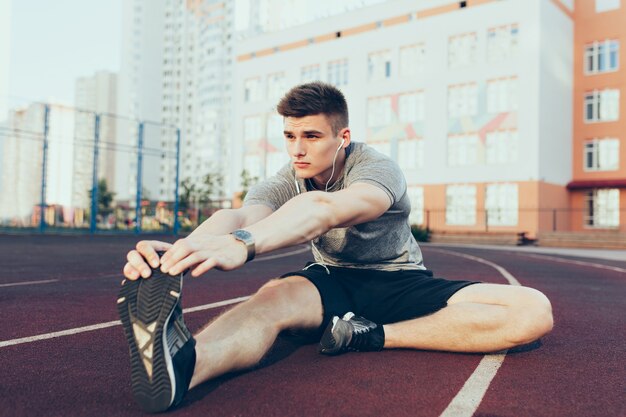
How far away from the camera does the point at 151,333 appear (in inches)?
87.7

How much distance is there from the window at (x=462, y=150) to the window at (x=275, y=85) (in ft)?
47.1

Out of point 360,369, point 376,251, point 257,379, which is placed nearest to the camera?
point 257,379

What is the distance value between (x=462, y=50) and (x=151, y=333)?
3344 centimetres

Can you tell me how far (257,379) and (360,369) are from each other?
58cm

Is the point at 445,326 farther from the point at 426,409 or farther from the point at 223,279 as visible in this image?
the point at 223,279

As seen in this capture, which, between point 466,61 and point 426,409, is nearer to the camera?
point 426,409

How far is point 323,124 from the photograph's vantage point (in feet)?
10.9

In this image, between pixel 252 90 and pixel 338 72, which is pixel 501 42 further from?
pixel 252 90

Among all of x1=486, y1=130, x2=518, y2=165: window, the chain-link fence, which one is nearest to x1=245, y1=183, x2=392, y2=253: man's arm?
the chain-link fence

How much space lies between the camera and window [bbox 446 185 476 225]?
3216cm

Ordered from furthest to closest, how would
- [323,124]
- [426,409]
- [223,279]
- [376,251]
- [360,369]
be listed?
[223,279], [376,251], [323,124], [360,369], [426,409]

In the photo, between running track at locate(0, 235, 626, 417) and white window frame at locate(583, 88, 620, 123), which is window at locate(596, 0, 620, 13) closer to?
white window frame at locate(583, 88, 620, 123)

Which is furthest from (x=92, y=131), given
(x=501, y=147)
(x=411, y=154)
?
(x=501, y=147)

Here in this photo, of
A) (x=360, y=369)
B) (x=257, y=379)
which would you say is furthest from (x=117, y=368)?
(x=360, y=369)
